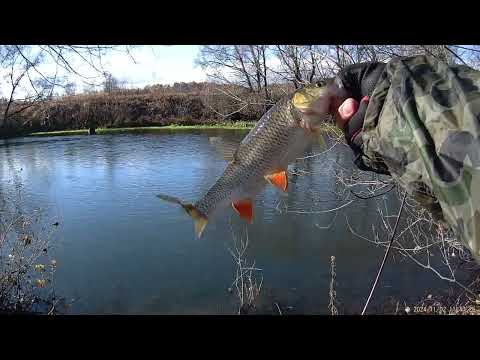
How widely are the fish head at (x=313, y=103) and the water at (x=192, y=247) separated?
17.5 feet

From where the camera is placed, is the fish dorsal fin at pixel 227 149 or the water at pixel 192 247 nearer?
the fish dorsal fin at pixel 227 149

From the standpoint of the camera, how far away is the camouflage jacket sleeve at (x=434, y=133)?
110 centimetres

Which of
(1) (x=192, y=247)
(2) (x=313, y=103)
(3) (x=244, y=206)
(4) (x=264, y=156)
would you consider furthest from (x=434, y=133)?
(1) (x=192, y=247)

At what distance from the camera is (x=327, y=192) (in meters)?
A: 10.2

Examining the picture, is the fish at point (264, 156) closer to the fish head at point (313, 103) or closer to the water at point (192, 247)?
the fish head at point (313, 103)

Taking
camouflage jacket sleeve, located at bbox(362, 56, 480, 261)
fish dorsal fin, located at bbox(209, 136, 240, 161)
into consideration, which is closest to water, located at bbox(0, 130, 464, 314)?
fish dorsal fin, located at bbox(209, 136, 240, 161)

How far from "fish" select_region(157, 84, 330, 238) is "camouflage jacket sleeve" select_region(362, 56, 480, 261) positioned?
57 centimetres

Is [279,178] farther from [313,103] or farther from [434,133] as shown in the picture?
[434,133]

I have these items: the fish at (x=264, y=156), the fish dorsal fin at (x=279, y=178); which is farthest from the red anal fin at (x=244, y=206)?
the fish dorsal fin at (x=279, y=178)

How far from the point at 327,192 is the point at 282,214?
1.18m

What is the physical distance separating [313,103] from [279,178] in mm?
447
